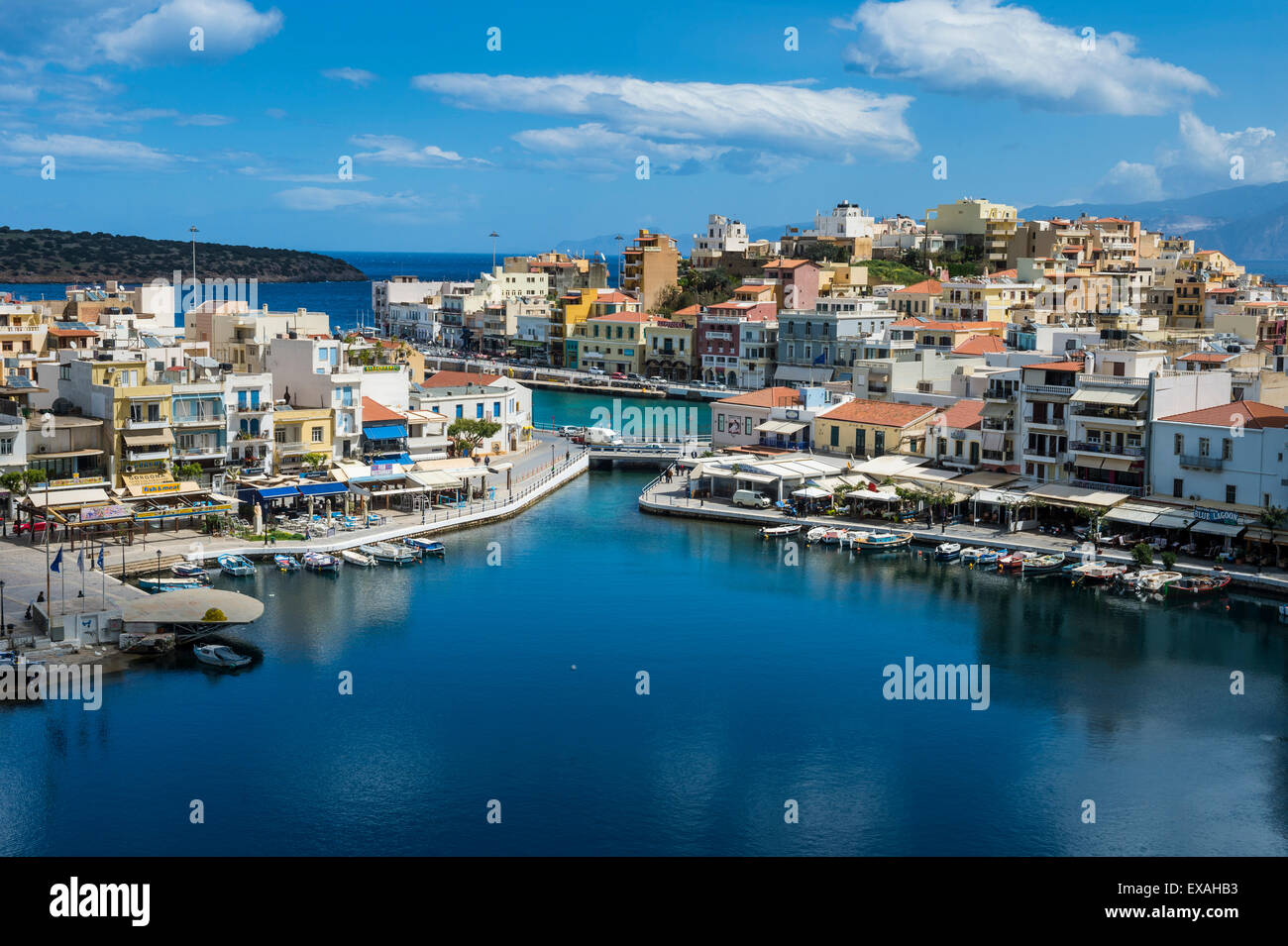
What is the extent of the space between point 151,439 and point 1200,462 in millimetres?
28519

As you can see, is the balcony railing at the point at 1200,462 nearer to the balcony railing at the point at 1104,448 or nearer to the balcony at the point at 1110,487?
the balcony railing at the point at 1104,448

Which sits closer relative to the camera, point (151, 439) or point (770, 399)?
point (151, 439)

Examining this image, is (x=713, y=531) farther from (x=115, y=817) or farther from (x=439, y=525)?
(x=115, y=817)

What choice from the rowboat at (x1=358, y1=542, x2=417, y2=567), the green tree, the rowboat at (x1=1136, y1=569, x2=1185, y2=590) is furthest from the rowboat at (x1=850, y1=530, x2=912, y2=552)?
the green tree

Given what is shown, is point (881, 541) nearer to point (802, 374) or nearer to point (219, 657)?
point (219, 657)

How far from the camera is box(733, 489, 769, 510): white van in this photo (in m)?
45.3

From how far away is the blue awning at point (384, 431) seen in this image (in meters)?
45.6

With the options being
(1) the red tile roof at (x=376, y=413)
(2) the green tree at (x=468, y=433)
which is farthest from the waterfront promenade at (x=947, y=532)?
(1) the red tile roof at (x=376, y=413)

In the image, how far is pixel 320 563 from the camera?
37375 millimetres

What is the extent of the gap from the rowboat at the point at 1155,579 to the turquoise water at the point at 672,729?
973 millimetres

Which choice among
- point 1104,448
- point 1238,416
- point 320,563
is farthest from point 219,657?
point 1238,416

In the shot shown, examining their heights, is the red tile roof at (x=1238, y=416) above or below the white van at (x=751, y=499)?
above

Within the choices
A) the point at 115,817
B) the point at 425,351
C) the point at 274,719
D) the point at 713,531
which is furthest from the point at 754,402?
the point at 425,351
